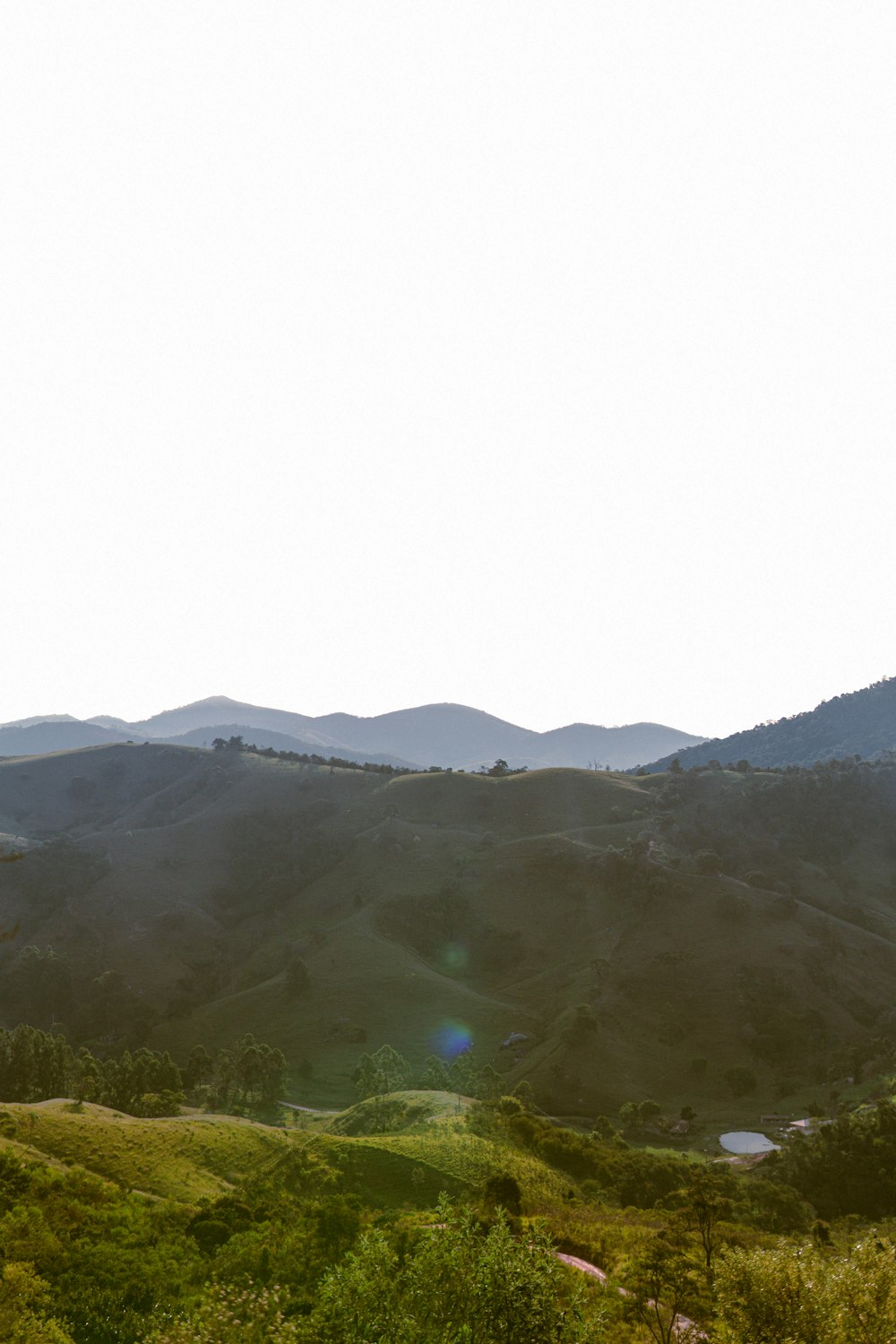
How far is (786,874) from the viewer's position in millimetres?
157125

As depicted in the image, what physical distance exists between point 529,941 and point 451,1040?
115ft

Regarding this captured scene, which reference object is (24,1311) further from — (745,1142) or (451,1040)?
(451,1040)

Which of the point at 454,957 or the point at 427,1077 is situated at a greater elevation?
the point at 454,957

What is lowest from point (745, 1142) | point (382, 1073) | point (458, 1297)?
point (745, 1142)

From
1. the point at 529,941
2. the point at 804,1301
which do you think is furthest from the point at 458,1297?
the point at 529,941

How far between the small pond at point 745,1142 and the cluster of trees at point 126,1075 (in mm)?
48361

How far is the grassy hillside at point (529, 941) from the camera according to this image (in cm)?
11088

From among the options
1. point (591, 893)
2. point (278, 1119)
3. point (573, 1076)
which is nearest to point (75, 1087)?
point (278, 1119)

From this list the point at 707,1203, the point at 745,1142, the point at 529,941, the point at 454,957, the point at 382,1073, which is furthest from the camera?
the point at 454,957

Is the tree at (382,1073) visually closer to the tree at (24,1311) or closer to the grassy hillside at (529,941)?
the grassy hillside at (529,941)

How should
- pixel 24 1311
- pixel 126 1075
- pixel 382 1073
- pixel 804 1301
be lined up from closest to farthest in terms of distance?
pixel 804 1301 < pixel 24 1311 < pixel 126 1075 < pixel 382 1073

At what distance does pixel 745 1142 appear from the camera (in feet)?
275

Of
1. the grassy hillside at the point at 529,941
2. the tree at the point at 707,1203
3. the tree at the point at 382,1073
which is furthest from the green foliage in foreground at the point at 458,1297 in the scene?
the grassy hillside at the point at 529,941

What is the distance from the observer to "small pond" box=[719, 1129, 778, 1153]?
8188 centimetres
